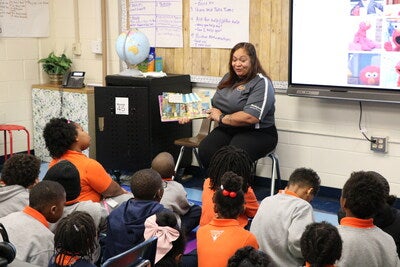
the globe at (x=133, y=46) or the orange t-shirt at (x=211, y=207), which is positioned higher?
the globe at (x=133, y=46)

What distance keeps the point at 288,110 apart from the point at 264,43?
58 cm

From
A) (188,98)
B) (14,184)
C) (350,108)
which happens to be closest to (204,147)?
(188,98)

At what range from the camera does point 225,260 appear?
2375 millimetres

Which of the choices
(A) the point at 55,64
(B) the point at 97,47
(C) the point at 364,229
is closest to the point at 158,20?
(B) the point at 97,47

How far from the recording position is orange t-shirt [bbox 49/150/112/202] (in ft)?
10.5

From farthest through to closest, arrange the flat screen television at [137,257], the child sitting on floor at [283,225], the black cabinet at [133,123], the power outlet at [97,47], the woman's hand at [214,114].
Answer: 1. the power outlet at [97,47]
2. the black cabinet at [133,123]
3. the woman's hand at [214,114]
4. the child sitting on floor at [283,225]
5. the flat screen television at [137,257]

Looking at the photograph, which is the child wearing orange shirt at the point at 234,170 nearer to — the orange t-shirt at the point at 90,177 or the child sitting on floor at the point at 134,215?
the child sitting on floor at the point at 134,215

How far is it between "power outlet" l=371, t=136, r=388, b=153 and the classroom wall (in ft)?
0.13

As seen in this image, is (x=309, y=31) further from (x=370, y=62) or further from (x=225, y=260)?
(x=225, y=260)

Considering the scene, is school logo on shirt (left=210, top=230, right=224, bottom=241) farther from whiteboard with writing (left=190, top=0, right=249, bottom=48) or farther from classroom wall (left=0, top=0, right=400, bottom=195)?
whiteboard with writing (left=190, top=0, right=249, bottom=48)

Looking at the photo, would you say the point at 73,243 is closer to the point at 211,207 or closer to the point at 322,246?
the point at 322,246

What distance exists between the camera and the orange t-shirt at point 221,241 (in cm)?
239

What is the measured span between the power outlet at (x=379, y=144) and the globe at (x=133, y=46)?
207 cm

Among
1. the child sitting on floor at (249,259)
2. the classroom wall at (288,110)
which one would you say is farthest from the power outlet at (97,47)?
the child sitting on floor at (249,259)
